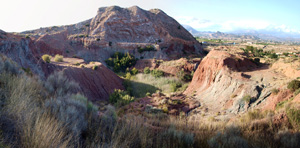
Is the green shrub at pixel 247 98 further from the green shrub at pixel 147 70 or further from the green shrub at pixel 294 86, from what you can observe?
the green shrub at pixel 147 70

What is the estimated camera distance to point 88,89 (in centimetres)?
1725

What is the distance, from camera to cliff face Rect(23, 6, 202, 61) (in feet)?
121

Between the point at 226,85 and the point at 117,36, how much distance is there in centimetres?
3591

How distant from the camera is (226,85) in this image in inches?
508

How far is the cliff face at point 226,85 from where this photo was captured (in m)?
10.1

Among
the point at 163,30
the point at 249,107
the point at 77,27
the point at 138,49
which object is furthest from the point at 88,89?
the point at 77,27

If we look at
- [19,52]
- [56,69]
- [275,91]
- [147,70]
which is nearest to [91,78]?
[56,69]

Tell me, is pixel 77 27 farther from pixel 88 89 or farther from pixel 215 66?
pixel 215 66

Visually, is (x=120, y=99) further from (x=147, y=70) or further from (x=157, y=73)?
(x=147, y=70)

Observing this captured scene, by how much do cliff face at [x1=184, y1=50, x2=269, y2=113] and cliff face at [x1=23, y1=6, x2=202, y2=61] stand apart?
21.3 m

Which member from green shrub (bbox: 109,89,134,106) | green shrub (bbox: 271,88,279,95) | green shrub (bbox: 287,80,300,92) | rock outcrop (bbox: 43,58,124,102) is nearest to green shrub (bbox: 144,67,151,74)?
rock outcrop (bbox: 43,58,124,102)

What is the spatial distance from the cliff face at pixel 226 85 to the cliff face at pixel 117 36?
2134cm

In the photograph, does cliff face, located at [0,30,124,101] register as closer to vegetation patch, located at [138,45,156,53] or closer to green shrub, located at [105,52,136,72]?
green shrub, located at [105,52,136,72]

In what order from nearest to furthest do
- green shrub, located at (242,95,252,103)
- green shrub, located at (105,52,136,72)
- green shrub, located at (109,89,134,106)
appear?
green shrub, located at (242,95,252,103), green shrub, located at (109,89,134,106), green shrub, located at (105,52,136,72)
